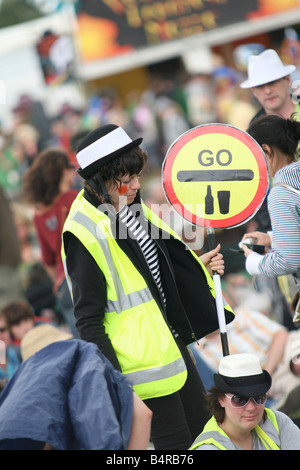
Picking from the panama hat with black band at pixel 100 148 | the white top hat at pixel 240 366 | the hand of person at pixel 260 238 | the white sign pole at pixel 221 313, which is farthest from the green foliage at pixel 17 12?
the white top hat at pixel 240 366

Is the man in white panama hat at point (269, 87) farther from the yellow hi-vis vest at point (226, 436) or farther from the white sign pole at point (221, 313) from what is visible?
the yellow hi-vis vest at point (226, 436)

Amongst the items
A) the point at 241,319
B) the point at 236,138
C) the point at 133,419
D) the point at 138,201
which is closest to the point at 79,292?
the point at 138,201

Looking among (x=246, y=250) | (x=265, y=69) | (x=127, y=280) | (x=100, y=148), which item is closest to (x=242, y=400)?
(x=127, y=280)

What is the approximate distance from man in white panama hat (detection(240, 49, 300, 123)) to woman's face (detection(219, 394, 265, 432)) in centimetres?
187

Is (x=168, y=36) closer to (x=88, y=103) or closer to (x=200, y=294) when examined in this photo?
(x=88, y=103)

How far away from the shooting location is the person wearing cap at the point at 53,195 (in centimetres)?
540

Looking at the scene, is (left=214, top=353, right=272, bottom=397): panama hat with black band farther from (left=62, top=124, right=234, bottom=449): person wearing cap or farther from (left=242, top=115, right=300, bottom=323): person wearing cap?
(left=242, top=115, right=300, bottom=323): person wearing cap

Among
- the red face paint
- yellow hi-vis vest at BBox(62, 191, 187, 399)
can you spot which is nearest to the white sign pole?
yellow hi-vis vest at BBox(62, 191, 187, 399)

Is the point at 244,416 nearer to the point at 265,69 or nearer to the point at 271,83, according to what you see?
the point at 271,83

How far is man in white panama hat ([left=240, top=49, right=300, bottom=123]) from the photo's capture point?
4.59 meters

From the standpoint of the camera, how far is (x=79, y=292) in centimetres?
332

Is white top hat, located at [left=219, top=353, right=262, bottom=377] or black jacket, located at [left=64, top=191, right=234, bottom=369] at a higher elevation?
black jacket, located at [left=64, top=191, right=234, bottom=369]

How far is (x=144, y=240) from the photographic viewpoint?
11.5 feet

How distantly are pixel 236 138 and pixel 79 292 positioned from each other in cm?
104
